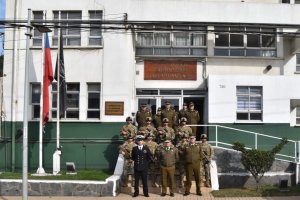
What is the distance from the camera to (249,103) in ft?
68.3

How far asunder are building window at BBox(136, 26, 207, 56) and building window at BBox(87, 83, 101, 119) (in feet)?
9.28

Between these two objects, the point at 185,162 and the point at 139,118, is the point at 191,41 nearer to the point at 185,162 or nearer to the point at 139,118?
the point at 139,118

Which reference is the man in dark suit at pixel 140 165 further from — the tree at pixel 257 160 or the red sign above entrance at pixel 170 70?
the red sign above entrance at pixel 170 70

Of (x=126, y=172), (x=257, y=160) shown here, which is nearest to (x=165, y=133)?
(x=126, y=172)

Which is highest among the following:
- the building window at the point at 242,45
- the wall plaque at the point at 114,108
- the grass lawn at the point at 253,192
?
the building window at the point at 242,45

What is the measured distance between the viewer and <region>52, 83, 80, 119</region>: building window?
Result: 20500 mm

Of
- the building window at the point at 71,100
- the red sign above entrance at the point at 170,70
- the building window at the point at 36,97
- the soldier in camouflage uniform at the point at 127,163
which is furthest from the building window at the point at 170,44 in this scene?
the soldier in camouflage uniform at the point at 127,163

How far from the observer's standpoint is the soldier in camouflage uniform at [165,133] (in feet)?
54.0

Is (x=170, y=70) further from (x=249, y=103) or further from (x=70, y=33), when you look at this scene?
(x=70, y=33)

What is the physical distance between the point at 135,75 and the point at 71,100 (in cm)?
328

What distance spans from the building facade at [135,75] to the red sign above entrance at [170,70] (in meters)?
0.05

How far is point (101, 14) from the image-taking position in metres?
20.6

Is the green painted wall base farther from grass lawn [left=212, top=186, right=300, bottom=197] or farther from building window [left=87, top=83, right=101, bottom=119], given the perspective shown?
grass lawn [left=212, top=186, right=300, bottom=197]

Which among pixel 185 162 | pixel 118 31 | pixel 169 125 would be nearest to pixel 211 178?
pixel 185 162
